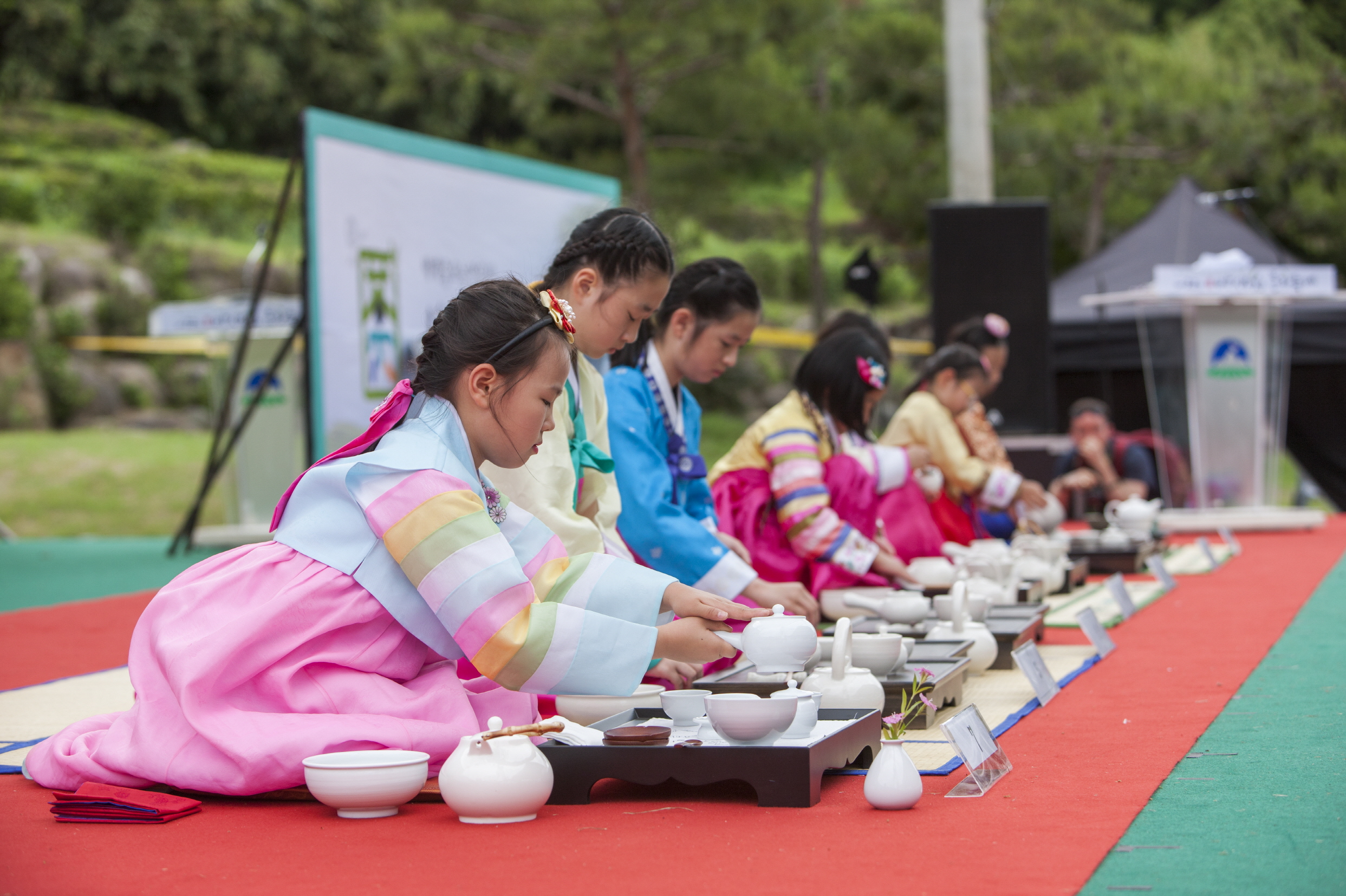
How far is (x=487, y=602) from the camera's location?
193cm

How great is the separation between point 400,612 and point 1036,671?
51.8 inches

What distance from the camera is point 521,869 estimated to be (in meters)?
1.59

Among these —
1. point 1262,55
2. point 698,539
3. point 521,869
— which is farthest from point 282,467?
point 1262,55

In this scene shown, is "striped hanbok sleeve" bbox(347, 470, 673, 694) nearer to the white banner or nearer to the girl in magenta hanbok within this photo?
the girl in magenta hanbok

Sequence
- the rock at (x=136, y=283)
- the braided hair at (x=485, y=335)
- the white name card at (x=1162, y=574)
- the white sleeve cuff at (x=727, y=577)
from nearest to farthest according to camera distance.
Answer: the braided hair at (x=485, y=335) < the white sleeve cuff at (x=727, y=577) < the white name card at (x=1162, y=574) < the rock at (x=136, y=283)

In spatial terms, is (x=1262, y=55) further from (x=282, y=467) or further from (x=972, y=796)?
(x=972, y=796)

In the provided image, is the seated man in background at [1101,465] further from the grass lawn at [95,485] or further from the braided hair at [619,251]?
the grass lawn at [95,485]

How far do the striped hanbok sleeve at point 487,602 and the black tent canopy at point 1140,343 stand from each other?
816cm

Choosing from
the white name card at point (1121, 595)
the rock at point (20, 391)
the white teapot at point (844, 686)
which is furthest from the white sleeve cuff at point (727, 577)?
the rock at point (20, 391)

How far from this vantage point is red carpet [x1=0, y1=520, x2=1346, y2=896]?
5.02 ft

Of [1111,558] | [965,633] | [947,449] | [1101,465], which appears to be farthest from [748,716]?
[1101,465]

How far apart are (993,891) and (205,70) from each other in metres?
20.7

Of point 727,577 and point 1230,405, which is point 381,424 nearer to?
point 727,577

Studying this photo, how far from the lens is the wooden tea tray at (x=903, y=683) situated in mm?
A: 2426
